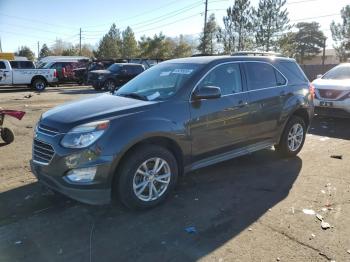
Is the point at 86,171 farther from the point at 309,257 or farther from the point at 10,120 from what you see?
the point at 10,120

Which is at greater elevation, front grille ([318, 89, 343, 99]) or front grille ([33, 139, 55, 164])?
front grille ([318, 89, 343, 99])

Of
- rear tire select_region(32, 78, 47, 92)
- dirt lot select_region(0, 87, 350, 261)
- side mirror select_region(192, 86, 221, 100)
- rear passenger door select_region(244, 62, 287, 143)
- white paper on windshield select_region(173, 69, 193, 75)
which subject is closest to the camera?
dirt lot select_region(0, 87, 350, 261)

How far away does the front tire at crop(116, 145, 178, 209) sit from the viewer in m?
4.51

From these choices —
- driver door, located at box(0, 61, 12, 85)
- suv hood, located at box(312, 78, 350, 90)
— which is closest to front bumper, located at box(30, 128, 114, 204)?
suv hood, located at box(312, 78, 350, 90)

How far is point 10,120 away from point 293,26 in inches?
1709

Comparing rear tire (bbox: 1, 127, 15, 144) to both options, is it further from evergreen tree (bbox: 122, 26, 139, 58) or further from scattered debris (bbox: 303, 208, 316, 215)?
evergreen tree (bbox: 122, 26, 139, 58)

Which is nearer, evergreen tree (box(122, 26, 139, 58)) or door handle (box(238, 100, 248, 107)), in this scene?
door handle (box(238, 100, 248, 107))

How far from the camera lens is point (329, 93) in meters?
10.6

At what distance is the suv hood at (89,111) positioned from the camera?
4.46 metres

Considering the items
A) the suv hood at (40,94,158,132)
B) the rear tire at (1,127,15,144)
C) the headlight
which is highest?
the suv hood at (40,94,158,132)

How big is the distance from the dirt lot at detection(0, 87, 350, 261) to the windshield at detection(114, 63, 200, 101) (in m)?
1.38

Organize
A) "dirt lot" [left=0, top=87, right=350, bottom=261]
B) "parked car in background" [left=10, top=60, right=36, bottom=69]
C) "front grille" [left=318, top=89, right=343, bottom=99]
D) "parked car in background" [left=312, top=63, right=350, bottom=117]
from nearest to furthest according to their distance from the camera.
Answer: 1. "dirt lot" [left=0, top=87, right=350, bottom=261]
2. "parked car in background" [left=312, top=63, right=350, bottom=117]
3. "front grille" [left=318, top=89, right=343, bottom=99]
4. "parked car in background" [left=10, top=60, right=36, bottom=69]

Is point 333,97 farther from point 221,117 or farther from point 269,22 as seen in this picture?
point 269,22

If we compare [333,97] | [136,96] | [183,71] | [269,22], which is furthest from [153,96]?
[269,22]
